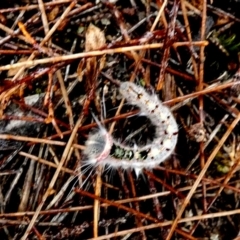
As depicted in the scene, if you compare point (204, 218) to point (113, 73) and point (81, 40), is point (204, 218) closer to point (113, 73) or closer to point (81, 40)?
point (113, 73)

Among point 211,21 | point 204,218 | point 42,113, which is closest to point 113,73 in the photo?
point 42,113

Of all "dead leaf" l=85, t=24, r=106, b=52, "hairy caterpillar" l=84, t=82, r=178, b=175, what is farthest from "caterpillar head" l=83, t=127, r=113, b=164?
"dead leaf" l=85, t=24, r=106, b=52

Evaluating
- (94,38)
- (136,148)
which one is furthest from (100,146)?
(94,38)

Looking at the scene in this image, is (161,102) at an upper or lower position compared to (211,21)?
lower

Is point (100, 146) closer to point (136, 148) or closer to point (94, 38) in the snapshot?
point (136, 148)

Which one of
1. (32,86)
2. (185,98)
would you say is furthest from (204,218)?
(32,86)

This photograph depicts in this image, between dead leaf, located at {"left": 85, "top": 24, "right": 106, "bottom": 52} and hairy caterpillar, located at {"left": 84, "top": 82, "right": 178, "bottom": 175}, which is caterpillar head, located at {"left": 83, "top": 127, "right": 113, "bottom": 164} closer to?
hairy caterpillar, located at {"left": 84, "top": 82, "right": 178, "bottom": 175}

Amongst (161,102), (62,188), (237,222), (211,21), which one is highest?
(211,21)

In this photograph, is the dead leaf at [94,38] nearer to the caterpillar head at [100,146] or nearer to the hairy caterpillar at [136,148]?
the hairy caterpillar at [136,148]
